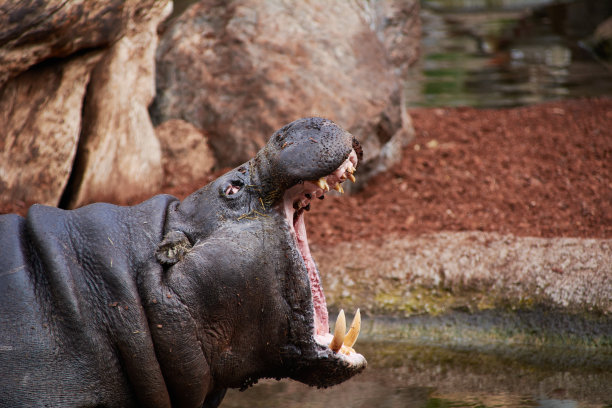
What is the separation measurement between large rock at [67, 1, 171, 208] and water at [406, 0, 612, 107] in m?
4.70

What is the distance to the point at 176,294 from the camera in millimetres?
2662

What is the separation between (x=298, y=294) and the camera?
2.81 meters

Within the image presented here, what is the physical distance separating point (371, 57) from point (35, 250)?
4808 mm

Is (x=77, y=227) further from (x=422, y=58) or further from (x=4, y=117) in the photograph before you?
(x=422, y=58)

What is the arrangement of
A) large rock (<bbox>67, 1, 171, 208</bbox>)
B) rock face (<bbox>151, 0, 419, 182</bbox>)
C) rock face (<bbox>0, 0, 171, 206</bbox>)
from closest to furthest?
rock face (<bbox>0, 0, 171, 206</bbox>)
large rock (<bbox>67, 1, 171, 208</bbox>)
rock face (<bbox>151, 0, 419, 182</bbox>)

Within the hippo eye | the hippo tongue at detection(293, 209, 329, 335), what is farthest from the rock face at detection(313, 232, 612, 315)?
the hippo eye

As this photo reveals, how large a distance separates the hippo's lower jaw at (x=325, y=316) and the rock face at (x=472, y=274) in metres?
1.78

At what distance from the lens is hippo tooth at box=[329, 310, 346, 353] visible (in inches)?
112

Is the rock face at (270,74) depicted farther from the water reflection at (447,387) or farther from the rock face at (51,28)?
the water reflection at (447,387)

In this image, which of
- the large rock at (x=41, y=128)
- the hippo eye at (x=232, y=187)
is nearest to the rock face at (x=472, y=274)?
the large rock at (x=41, y=128)

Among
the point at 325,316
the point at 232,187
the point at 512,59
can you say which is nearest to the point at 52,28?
the point at 232,187

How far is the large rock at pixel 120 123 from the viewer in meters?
5.49

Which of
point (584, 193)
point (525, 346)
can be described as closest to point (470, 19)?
point (584, 193)

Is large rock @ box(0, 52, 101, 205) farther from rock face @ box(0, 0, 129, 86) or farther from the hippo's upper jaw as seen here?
the hippo's upper jaw
